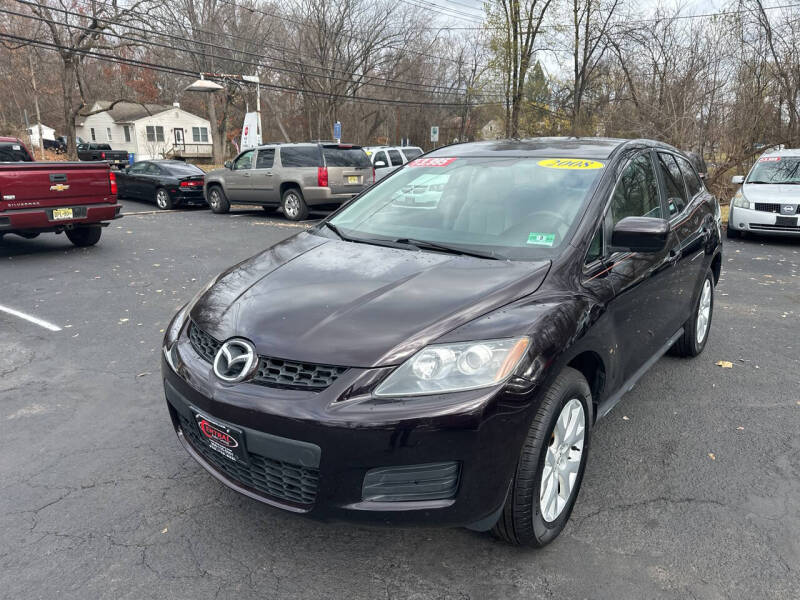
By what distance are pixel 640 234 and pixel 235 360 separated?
1.96 metres

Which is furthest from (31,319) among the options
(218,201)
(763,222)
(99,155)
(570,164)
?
(99,155)

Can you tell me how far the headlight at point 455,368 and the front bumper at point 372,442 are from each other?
0.15 ft

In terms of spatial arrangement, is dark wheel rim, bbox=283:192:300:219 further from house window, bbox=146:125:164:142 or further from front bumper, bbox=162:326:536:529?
house window, bbox=146:125:164:142

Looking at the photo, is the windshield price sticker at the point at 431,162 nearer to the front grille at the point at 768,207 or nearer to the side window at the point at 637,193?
the side window at the point at 637,193

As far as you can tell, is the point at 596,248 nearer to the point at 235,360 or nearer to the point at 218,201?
the point at 235,360

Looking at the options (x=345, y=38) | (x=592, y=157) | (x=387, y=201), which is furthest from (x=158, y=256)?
(x=345, y=38)

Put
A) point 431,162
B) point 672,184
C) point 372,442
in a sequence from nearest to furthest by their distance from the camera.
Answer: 1. point 372,442
2. point 431,162
3. point 672,184

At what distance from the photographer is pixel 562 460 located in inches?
98.8

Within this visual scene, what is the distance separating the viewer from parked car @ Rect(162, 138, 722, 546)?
6.82 ft

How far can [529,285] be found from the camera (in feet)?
8.34

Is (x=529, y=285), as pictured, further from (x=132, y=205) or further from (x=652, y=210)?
(x=132, y=205)

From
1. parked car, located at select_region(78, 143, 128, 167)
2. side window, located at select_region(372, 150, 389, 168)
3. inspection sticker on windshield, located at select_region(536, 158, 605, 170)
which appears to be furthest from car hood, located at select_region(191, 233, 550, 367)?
parked car, located at select_region(78, 143, 128, 167)

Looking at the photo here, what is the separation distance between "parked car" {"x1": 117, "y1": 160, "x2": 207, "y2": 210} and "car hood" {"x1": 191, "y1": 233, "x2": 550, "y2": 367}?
14480mm

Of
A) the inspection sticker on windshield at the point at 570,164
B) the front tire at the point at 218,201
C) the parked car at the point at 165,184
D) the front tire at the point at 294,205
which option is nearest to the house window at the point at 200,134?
the parked car at the point at 165,184
